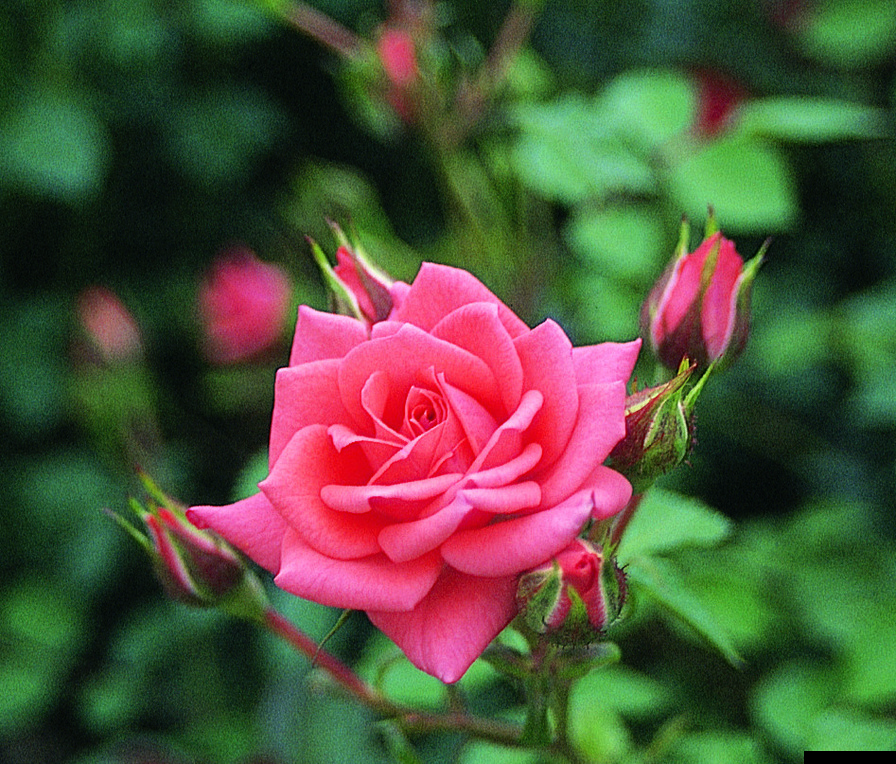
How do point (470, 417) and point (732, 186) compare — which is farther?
point (732, 186)

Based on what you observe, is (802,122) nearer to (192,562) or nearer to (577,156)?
(577,156)

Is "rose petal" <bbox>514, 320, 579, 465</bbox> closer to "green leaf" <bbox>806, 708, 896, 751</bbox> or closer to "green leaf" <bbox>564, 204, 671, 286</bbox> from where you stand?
"green leaf" <bbox>806, 708, 896, 751</bbox>

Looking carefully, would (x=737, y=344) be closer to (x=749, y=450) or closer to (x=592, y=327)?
(x=592, y=327)

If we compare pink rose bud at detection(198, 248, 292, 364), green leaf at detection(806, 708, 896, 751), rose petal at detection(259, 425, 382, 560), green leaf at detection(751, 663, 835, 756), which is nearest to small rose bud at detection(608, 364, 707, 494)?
rose petal at detection(259, 425, 382, 560)

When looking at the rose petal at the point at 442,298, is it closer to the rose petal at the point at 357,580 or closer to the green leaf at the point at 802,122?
the rose petal at the point at 357,580

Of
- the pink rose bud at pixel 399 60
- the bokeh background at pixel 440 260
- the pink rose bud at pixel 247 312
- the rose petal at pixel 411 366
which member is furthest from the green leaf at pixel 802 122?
the pink rose bud at pixel 247 312

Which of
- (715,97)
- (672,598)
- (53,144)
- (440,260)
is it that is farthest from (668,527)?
(53,144)
